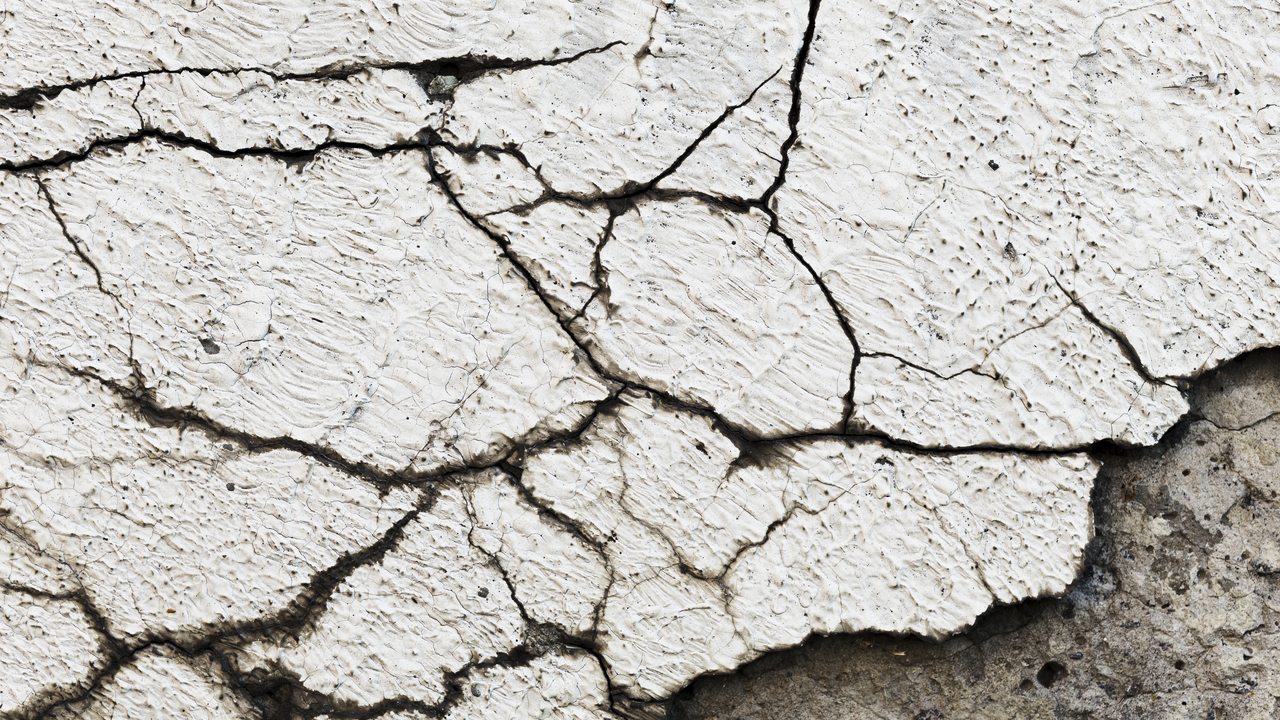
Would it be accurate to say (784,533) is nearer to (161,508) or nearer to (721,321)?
(721,321)

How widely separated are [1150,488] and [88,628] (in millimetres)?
1765

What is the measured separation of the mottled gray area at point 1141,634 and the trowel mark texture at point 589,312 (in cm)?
8

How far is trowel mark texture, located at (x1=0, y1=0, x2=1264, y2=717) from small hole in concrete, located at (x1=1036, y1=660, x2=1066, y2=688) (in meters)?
0.16

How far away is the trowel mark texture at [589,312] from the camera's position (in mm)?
1048

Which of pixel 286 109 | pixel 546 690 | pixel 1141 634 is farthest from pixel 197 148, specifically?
pixel 1141 634

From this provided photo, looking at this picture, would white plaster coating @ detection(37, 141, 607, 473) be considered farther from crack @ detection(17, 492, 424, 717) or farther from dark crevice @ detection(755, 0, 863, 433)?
dark crevice @ detection(755, 0, 863, 433)

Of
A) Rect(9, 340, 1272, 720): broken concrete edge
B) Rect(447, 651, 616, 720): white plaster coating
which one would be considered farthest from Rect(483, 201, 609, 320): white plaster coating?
Rect(447, 651, 616, 720): white plaster coating

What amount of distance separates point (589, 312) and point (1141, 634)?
41.4 inches

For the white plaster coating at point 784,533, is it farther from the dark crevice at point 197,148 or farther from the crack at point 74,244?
the crack at point 74,244

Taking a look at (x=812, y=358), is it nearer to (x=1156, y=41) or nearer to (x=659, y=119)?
(x=659, y=119)

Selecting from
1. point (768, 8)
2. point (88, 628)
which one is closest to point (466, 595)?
point (88, 628)

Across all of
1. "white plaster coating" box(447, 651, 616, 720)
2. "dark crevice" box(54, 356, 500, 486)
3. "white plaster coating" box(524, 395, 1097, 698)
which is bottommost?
"white plaster coating" box(447, 651, 616, 720)

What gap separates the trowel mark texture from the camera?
105 centimetres

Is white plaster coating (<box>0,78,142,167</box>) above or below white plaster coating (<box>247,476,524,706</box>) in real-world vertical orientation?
above
